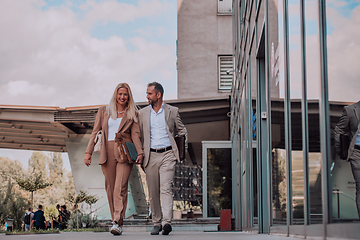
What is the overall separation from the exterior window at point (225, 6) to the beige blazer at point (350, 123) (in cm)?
2448

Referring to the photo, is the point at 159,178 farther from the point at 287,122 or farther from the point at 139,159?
the point at 287,122

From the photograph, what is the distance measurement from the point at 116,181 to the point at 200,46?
804 inches

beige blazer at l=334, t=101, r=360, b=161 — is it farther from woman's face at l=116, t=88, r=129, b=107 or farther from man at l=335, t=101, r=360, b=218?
woman's face at l=116, t=88, r=129, b=107

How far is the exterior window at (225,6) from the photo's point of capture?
2598 cm

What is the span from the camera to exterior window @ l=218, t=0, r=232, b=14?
26.0 meters

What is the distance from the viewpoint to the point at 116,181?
5797 mm

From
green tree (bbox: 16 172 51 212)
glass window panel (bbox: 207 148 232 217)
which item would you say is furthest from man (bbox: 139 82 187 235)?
green tree (bbox: 16 172 51 212)

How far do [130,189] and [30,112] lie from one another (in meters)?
7.08

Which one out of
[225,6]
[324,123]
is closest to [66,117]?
[225,6]

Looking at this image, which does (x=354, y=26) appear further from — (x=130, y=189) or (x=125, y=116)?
(x=130, y=189)

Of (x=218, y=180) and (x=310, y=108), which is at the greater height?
(x=310, y=108)

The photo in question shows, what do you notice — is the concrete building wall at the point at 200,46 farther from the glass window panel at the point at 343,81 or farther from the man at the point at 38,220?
the glass window panel at the point at 343,81

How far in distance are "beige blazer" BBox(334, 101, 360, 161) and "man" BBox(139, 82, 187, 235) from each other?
11.9ft

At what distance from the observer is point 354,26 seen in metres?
2.17
